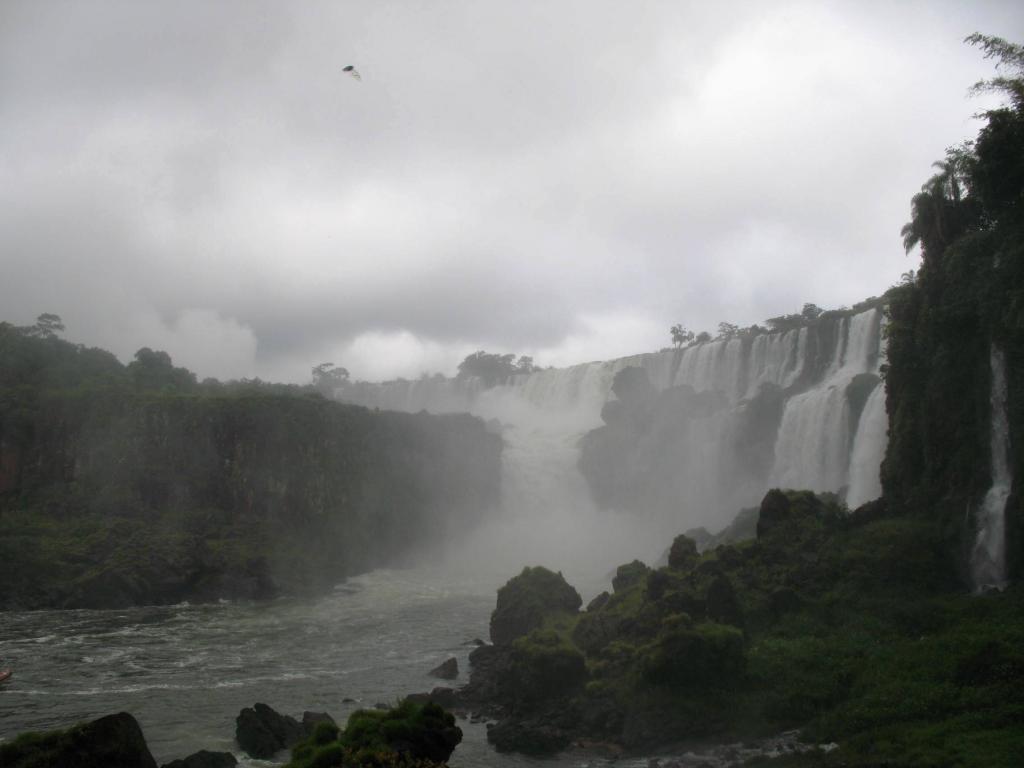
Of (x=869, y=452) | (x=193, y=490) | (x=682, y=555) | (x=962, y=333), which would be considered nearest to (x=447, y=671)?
(x=682, y=555)

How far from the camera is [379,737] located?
15586 mm

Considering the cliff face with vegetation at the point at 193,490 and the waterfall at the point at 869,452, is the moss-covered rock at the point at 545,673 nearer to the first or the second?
the waterfall at the point at 869,452

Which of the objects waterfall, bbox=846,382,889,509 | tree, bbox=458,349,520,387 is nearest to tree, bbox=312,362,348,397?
tree, bbox=458,349,520,387

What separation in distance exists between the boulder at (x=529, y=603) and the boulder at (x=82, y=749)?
18.8 metres

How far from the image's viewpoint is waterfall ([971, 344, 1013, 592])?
26094mm

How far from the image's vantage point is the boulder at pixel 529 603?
33312 millimetres

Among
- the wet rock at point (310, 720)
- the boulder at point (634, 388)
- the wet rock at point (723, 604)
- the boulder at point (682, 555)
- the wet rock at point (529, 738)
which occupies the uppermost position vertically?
the boulder at point (634, 388)

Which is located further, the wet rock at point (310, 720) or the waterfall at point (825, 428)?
the waterfall at point (825, 428)

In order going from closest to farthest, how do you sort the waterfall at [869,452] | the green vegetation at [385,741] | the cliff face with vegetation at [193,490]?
the green vegetation at [385,741]
the waterfall at [869,452]
the cliff face with vegetation at [193,490]

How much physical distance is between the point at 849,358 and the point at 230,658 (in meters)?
46.4

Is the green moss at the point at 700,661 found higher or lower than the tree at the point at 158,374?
lower

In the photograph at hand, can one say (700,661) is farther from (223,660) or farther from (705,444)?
(705,444)

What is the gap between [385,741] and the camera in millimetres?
15602

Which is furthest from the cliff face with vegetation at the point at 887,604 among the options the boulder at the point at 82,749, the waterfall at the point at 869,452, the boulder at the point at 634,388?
the boulder at the point at 634,388
